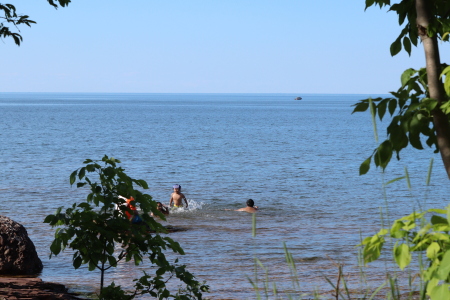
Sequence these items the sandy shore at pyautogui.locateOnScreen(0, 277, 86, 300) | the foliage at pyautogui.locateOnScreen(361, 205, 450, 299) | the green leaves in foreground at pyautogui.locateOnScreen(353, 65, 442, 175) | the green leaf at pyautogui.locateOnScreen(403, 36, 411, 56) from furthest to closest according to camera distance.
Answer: the sandy shore at pyautogui.locateOnScreen(0, 277, 86, 300), the green leaf at pyautogui.locateOnScreen(403, 36, 411, 56), the green leaves in foreground at pyautogui.locateOnScreen(353, 65, 442, 175), the foliage at pyautogui.locateOnScreen(361, 205, 450, 299)

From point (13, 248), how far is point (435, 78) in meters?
10.5

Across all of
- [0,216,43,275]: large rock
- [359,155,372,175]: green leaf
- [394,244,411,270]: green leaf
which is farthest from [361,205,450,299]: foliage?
[0,216,43,275]: large rock

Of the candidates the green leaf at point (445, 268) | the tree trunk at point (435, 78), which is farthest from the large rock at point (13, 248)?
the green leaf at point (445, 268)

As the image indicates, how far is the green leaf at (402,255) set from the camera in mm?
2406

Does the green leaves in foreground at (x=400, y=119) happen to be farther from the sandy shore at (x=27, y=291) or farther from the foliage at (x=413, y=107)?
the sandy shore at (x=27, y=291)

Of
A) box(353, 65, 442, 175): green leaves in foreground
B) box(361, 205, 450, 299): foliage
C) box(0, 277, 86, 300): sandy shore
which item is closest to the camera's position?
box(361, 205, 450, 299): foliage

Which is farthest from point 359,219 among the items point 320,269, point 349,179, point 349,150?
point 349,150

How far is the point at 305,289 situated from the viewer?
11453mm

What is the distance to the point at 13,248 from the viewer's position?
38.9ft

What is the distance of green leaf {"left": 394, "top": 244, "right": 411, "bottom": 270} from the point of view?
2406mm

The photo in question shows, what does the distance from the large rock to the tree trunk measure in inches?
398

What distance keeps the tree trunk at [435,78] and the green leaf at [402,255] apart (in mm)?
573

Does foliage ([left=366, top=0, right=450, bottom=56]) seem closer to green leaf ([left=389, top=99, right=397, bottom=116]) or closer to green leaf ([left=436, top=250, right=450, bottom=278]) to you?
green leaf ([left=389, top=99, right=397, bottom=116])

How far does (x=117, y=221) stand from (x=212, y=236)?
42.1ft
